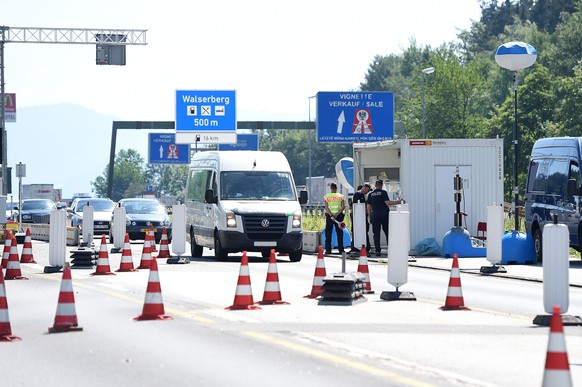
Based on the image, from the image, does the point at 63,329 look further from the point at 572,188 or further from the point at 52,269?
the point at 572,188

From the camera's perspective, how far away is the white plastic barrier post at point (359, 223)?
3152 cm

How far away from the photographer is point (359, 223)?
Answer: 104 ft

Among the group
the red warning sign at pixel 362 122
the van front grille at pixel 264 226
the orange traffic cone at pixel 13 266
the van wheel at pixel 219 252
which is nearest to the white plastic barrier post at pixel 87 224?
the van wheel at pixel 219 252

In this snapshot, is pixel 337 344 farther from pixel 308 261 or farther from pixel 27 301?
pixel 308 261

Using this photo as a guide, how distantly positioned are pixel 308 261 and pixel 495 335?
17147 millimetres

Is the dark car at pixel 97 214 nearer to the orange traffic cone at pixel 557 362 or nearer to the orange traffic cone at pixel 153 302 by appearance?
the orange traffic cone at pixel 153 302

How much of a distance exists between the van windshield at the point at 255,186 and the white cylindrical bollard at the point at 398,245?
43.5ft

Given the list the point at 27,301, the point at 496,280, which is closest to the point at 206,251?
the point at 496,280

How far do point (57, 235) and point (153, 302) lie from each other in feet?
33.6

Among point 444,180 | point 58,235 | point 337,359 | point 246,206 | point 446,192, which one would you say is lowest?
point 337,359

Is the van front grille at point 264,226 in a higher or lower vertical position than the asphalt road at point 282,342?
higher

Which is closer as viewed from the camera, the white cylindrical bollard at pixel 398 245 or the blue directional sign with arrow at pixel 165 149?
the white cylindrical bollard at pixel 398 245

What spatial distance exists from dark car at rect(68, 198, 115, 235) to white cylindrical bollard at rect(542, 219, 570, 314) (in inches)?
1298

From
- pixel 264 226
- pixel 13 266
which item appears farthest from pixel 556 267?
pixel 264 226
